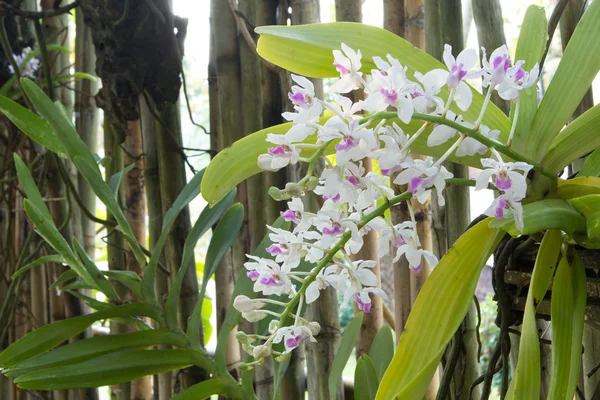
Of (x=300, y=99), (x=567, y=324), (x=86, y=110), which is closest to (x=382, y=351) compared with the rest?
(x=567, y=324)

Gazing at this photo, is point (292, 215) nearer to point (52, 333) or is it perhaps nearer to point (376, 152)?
point (376, 152)

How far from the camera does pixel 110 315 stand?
0.61 metres

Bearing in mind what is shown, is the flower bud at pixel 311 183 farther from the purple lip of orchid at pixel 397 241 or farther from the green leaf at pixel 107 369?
the green leaf at pixel 107 369

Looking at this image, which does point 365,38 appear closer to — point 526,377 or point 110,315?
point 526,377

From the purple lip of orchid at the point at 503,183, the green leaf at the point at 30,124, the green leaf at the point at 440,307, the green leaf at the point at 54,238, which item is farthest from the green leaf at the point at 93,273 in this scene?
the purple lip of orchid at the point at 503,183

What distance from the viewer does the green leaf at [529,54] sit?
390 mm

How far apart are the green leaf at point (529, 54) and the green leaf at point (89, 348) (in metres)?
0.40

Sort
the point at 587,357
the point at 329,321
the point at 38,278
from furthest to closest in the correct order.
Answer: the point at 38,278, the point at 329,321, the point at 587,357

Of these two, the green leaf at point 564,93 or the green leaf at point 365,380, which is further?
the green leaf at point 365,380

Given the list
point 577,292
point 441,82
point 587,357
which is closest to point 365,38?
point 441,82

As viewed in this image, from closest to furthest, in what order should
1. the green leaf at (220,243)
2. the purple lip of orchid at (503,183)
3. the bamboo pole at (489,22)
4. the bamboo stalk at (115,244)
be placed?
the purple lip of orchid at (503,183)
the bamboo pole at (489,22)
the green leaf at (220,243)
the bamboo stalk at (115,244)

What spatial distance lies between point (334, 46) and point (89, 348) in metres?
0.39

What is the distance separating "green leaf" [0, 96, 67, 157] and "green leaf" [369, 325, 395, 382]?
1.32 feet

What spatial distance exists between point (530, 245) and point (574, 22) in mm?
262
